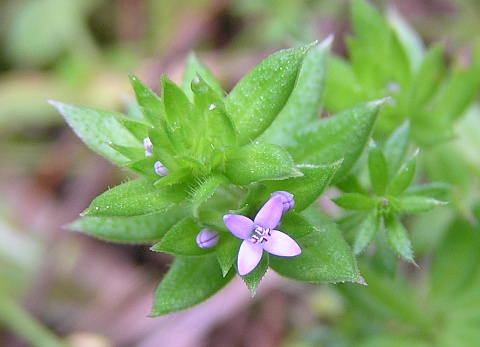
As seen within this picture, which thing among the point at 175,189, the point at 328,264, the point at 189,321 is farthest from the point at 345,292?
the point at 189,321

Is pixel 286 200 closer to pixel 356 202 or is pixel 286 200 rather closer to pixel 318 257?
pixel 318 257

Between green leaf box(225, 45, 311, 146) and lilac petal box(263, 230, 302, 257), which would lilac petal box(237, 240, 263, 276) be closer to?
lilac petal box(263, 230, 302, 257)

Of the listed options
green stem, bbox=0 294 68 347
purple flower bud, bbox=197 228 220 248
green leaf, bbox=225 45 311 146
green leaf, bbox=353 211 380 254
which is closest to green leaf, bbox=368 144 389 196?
green leaf, bbox=353 211 380 254

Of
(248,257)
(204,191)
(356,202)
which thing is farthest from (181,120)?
(356,202)

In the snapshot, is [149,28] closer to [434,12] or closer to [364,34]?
[434,12]

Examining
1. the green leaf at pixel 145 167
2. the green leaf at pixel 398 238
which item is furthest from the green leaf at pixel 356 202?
the green leaf at pixel 145 167

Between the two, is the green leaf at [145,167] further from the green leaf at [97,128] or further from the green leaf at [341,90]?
the green leaf at [341,90]
